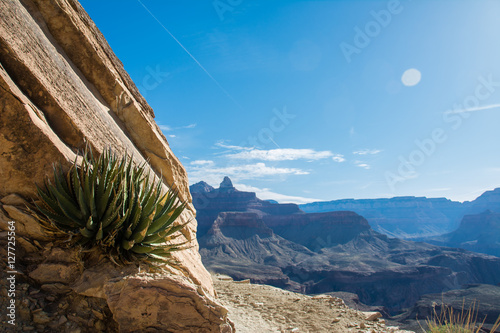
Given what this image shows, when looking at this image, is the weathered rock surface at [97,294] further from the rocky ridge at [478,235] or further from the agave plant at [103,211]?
the rocky ridge at [478,235]

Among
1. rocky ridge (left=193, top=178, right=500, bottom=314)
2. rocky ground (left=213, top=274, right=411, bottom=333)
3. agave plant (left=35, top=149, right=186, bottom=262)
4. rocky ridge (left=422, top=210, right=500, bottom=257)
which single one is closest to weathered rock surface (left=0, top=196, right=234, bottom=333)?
agave plant (left=35, top=149, right=186, bottom=262)

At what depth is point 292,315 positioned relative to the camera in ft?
23.1

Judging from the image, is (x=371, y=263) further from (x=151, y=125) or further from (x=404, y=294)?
(x=151, y=125)

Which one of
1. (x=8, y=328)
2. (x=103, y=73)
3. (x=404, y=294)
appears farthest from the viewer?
(x=404, y=294)

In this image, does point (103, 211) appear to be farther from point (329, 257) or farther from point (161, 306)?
point (329, 257)

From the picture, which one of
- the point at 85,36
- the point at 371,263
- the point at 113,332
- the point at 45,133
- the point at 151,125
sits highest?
the point at 85,36

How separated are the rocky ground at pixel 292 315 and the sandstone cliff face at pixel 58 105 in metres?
1.85

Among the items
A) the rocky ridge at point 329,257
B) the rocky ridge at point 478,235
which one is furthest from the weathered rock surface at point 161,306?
the rocky ridge at point 478,235

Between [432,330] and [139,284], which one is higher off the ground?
[139,284]

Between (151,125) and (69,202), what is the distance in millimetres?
4356

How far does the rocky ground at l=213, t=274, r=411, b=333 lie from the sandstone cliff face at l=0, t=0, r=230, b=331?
1.85 m

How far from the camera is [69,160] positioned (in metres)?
3.69

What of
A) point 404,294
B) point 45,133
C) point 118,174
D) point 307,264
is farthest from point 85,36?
point 307,264

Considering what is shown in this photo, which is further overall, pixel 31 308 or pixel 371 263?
pixel 371 263
